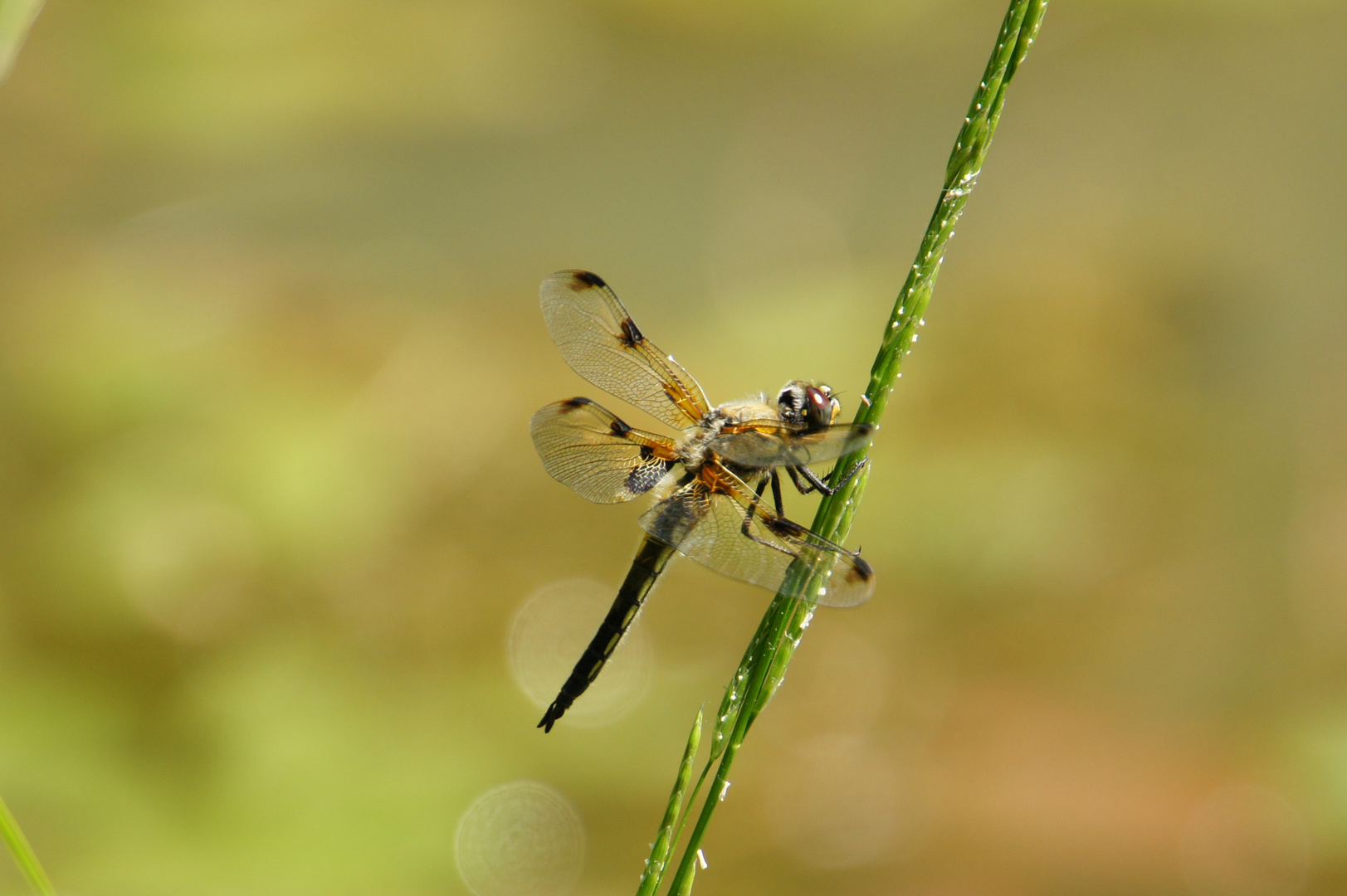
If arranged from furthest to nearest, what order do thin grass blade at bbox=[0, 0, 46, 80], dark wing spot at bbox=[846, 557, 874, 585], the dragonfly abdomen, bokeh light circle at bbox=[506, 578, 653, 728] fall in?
bokeh light circle at bbox=[506, 578, 653, 728]
the dragonfly abdomen
dark wing spot at bbox=[846, 557, 874, 585]
thin grass blade at bbox=[0, 0, 46, 80]

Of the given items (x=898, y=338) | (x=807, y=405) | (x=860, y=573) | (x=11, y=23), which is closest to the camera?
(x=11, y=23)

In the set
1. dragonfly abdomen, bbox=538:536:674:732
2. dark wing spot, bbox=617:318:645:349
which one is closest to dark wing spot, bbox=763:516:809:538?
dragonfly abdomen, bbox=538:536:674:732

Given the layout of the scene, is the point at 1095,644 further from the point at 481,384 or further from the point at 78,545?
the point at 78,545

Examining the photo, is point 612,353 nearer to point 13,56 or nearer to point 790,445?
point 790,445

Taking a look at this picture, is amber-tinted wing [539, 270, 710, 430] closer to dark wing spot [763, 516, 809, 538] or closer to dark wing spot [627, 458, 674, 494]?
dark wing spot [627, 458, 674, 494]

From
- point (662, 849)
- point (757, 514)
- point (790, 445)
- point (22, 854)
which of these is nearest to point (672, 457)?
point (757, 514)

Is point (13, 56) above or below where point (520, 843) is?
above

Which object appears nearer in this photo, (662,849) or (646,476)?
(662,849)
